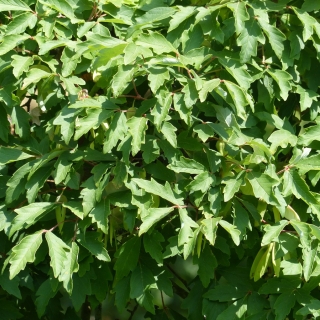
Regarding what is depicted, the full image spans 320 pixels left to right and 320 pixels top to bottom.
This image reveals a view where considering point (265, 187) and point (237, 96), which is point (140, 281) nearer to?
point (265, 187)

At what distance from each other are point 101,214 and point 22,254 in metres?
0.28

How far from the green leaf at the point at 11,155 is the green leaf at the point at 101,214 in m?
0.31

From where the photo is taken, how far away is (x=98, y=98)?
7.19ft

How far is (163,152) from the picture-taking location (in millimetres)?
2367

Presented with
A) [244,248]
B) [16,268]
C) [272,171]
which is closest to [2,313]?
[16,268]

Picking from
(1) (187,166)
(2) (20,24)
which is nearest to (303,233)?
(1) (187,166)

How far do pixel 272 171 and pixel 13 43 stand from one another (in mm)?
948

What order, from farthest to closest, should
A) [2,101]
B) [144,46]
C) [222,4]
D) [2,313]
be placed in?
[2,313] < [2,101] < [222,4] < [144,46]

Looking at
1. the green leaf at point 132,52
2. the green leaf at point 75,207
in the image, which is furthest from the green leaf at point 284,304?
the green leaf at point 132,52

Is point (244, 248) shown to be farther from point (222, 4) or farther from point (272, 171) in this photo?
point (222, 4)

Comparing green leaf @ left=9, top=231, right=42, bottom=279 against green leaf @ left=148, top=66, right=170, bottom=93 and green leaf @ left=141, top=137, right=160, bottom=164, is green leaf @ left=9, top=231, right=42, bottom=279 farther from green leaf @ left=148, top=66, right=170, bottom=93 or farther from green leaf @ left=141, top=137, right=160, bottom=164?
green leaf @ left=148, top=66, right=170, bottom=93

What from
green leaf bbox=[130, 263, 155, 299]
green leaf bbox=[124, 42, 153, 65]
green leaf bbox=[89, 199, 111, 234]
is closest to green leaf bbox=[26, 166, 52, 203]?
green leaf bbox=[89, 199, 111, 234]

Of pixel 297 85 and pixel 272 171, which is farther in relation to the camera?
pixel 297 85

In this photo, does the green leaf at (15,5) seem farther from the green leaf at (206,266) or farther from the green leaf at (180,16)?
the green leaf at (206,266)
